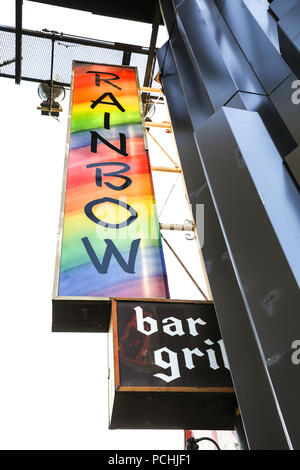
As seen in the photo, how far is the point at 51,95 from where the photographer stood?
7.02 metres

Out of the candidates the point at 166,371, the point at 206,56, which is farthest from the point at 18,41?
the point at 166,371

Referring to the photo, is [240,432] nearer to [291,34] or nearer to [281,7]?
[291,34]

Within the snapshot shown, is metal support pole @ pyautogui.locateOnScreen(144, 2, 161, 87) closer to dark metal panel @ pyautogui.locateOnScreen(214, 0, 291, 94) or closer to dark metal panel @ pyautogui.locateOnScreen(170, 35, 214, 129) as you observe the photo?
dark metal panel @ pyautogui.locateOnScreen(170, 35, 214, 129)

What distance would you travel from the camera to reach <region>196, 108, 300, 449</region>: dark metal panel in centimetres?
146

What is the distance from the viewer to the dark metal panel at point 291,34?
72.5 inches

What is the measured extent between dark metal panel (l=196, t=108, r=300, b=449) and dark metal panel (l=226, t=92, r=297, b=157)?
261 mm

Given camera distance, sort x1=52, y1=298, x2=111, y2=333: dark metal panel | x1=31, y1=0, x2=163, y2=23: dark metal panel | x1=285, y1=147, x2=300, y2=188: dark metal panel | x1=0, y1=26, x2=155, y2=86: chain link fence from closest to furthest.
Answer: x1=285, y1=147, x2=300, y2=188: dark metal panel → x1=52, y1=298, x2=111, y2=333: dark metal panel → x1=31, y1=0, x2=163, y2=23: dark metal panel → x1=0, y1=26, x2=155, y2=86: chain link fence

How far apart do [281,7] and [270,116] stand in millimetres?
619

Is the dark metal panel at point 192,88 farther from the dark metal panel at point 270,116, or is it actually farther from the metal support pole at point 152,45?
the metal support pole at point 152,45

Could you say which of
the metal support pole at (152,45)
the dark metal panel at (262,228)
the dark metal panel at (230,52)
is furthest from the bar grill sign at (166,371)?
the metal support pole at (152,45)

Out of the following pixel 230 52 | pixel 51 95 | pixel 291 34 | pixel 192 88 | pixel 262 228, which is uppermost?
pixel 51 95

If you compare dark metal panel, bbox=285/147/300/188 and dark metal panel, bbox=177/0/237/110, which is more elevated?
dark metal panel, bbox=177/0/237/110
